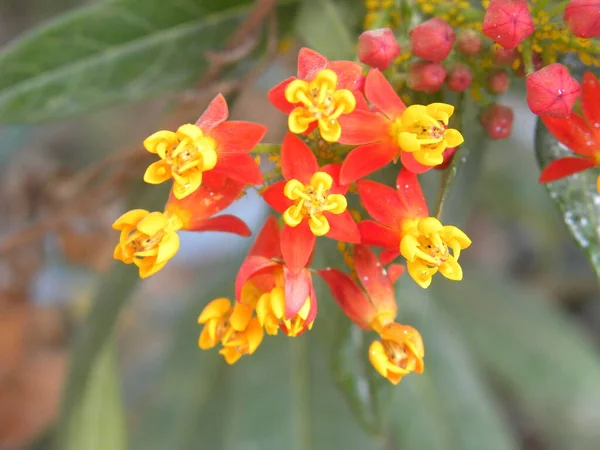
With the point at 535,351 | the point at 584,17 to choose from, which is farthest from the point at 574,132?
the point at 535,351

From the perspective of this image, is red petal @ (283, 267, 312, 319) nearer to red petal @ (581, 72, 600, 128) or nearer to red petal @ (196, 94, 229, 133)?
red petal @ (196, 94, 229, 133)

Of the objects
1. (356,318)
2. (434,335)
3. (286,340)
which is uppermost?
(356,318)

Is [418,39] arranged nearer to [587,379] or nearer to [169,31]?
[169,31]

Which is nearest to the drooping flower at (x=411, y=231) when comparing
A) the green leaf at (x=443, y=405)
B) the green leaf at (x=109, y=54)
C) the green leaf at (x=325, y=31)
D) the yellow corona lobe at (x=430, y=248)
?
the yellow corona lobe at (x=430, y=248)

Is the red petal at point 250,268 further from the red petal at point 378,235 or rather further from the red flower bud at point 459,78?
the red flower bud at point 459,78

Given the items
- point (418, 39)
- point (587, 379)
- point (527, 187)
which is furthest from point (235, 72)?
point (587, 379)

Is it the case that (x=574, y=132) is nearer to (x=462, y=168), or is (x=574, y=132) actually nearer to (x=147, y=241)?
(x=462, y=168)
